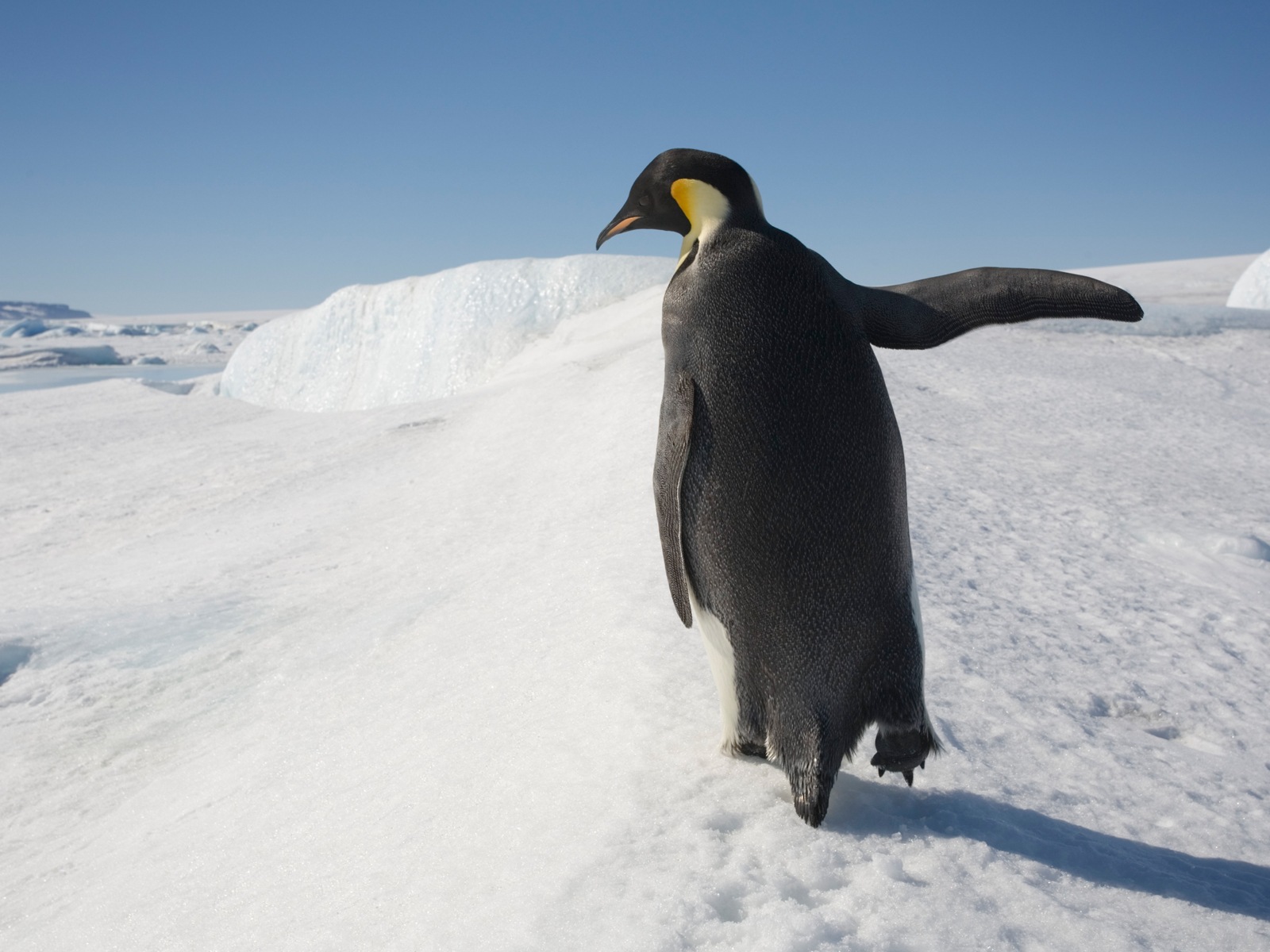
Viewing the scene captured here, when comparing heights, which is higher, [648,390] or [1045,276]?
[1045,276]

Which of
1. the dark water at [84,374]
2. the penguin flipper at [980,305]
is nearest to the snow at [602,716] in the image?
the penguin flipper at [980,305]

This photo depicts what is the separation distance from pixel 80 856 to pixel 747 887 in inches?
60.1

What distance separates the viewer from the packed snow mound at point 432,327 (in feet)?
25.9

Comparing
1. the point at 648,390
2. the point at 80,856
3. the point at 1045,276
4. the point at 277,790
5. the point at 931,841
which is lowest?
the point at 80,856

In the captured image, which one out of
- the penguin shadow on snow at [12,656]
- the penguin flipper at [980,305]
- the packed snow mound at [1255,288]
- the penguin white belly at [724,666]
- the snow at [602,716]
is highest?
the penguin flipper at [980,305]

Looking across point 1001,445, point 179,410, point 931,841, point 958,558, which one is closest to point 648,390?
point 1001,445

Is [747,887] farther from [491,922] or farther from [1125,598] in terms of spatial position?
[1125,598]

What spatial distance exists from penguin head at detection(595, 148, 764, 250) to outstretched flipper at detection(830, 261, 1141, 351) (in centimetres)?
21

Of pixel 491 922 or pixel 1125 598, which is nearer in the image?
pixel 491 922

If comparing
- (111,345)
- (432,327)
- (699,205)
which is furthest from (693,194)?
(111,345)

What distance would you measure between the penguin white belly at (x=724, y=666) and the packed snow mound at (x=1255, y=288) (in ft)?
32.4

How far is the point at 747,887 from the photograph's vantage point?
3.97 ft

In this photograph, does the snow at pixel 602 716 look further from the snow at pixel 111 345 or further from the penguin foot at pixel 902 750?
the snow at pixel 111 345

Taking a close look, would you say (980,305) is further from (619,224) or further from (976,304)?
(619,224)
